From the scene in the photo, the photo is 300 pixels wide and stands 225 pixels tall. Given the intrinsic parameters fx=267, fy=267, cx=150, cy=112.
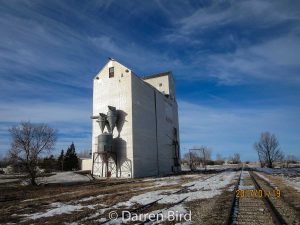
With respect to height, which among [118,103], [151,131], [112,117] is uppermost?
[118,103]

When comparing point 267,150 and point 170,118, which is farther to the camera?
point 267,150

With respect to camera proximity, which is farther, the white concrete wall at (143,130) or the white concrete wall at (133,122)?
the white concrete wall at (143,130)

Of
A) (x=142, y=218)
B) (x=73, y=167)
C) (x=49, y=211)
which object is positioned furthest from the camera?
(x=73, y=167)

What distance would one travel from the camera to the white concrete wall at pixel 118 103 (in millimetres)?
34562

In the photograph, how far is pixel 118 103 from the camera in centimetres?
3700

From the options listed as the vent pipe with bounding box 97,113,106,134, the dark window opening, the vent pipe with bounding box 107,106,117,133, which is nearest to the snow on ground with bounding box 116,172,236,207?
the vent pipe with bounding box 107,106,117,133

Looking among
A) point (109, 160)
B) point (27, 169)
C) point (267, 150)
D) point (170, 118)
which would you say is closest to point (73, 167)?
point (170, 118)

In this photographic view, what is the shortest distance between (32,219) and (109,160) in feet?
88.9

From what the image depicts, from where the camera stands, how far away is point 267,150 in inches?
3265

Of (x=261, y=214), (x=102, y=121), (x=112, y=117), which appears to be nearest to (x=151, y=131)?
(x=112, y=117)

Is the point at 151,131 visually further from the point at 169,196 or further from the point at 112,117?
the point at 169,196

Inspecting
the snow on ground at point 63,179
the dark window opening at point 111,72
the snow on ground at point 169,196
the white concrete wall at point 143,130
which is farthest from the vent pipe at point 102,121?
the snow on ground at point 169,196

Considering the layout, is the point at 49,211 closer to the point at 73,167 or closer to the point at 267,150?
the point at 73,167

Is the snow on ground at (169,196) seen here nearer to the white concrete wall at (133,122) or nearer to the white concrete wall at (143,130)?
the white concrete wall at (133,122)
